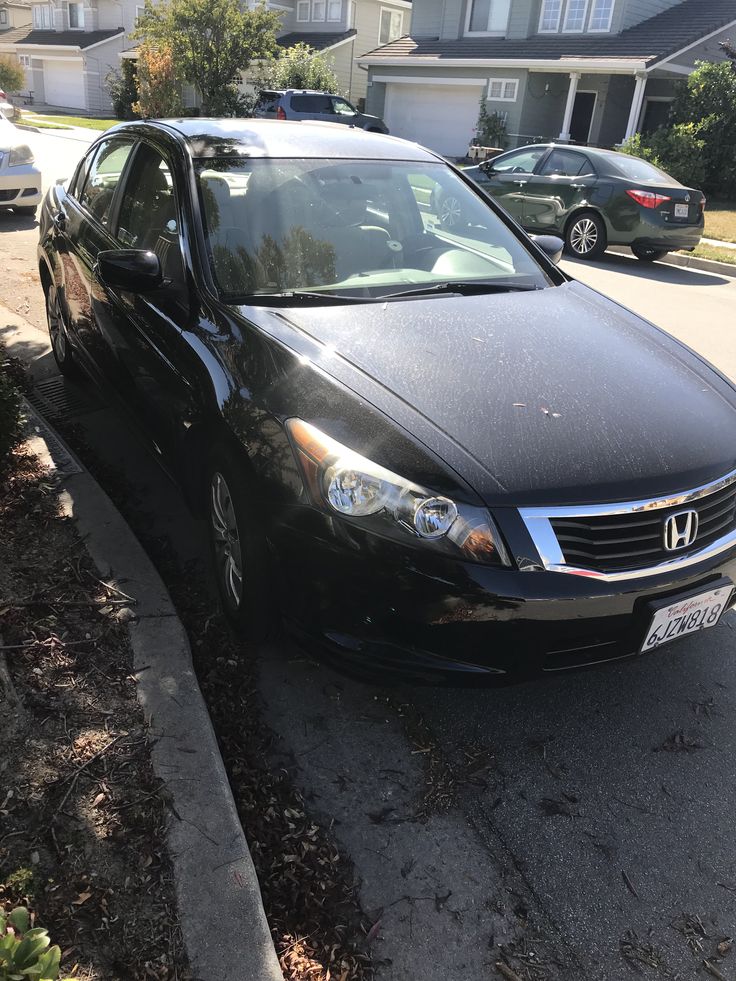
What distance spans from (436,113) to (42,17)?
32.9m

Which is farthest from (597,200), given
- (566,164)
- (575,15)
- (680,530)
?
(575,15)

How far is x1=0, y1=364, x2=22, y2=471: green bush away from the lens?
11.4ft

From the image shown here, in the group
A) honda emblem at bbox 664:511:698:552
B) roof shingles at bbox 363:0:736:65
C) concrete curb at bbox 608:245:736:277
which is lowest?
concrete curb at bbox 608:245:736:277

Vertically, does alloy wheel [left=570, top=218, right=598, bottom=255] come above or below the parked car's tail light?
below

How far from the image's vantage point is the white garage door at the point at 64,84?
44719 mm

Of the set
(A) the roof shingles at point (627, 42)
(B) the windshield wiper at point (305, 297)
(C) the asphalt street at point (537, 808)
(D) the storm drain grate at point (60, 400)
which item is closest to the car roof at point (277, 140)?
(B) the windshield wiper at point (305, 297)

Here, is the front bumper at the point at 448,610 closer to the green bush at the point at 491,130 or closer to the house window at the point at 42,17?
the green bush at the point at 491,130

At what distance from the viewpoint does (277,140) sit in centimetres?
387

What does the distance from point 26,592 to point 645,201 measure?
1062 centimetres

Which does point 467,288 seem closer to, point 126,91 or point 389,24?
point 126,91

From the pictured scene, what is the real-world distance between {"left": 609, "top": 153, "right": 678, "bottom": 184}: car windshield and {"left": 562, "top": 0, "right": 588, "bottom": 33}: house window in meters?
17.0

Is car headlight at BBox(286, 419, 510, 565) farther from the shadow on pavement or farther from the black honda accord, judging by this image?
the shadow on pavement

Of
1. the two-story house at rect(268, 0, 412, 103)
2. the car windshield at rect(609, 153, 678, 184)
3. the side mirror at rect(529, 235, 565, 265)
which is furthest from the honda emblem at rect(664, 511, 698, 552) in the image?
the two-story house at rect(268, 0, 412, 103)

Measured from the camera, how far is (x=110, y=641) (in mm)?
2861
